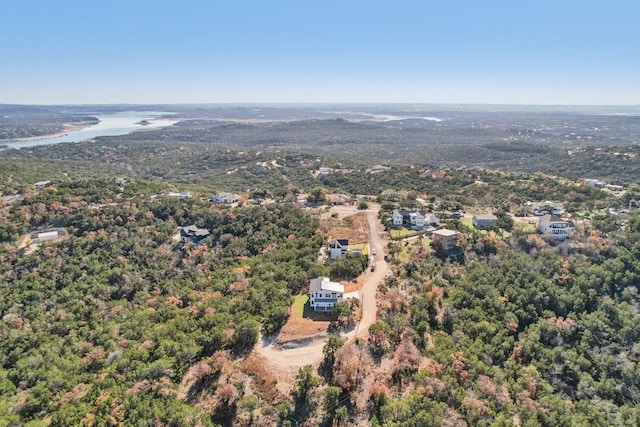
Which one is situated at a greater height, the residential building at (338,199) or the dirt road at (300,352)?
the residential building at (338,199)

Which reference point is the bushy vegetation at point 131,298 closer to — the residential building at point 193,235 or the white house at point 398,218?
the residential building at point 193,235

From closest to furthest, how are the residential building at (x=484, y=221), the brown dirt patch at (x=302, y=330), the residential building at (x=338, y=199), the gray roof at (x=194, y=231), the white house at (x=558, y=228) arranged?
the brown dirt patch at (x=302, y=330) < the white house at (x=558, y=228) < the gray roof at (x=194, y=231) < the residential building at (x=484, y=221) < the residential building at (x=338, y=199)

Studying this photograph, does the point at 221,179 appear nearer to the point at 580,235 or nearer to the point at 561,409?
the point at 580,235

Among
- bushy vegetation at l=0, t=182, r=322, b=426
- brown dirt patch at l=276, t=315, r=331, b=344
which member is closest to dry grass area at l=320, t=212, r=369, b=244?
bushy vegetation at l=0, t=182, r=322, b=426

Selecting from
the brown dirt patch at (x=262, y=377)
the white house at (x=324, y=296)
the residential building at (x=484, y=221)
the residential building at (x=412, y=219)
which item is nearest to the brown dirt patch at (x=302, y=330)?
the white house at (x=324, y=296)

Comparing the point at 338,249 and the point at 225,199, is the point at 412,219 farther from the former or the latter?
the point at 225,199

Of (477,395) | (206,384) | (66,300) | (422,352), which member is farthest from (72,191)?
(477,395)
